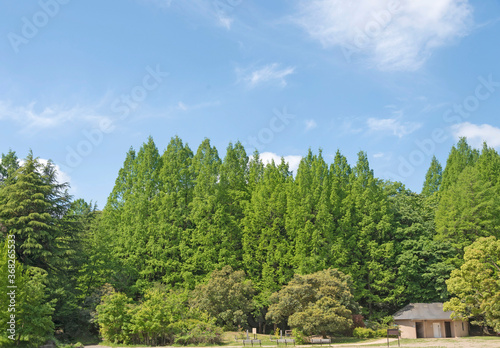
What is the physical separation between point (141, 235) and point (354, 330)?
22.7 metres

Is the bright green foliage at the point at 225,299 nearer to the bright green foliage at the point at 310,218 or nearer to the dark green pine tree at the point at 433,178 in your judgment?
the bright green foliage at the point at 310,218

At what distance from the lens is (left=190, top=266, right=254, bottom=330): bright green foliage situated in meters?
36.5

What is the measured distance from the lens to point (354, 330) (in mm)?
37000

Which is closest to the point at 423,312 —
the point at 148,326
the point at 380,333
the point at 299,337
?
the point at 380,333

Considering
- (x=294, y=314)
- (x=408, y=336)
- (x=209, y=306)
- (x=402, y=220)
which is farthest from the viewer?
(x=402, y=220)

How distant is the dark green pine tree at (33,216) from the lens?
111 ft

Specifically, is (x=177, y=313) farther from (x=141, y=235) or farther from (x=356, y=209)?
(x=356, y=209)

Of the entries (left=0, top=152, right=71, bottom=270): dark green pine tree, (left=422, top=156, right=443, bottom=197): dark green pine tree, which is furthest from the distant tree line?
(left=422, top=156, right=443, bottom=197): dark green pine tree

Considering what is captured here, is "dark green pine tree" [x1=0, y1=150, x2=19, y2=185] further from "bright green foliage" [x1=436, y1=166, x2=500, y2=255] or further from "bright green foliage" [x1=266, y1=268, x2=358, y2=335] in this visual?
"bright green foliage" [x1=436, y1=166, x2=500, y2=255]

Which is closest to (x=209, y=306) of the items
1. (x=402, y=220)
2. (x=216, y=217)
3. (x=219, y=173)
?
(x=216, y=217)

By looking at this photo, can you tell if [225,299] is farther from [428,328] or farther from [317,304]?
[428,328]

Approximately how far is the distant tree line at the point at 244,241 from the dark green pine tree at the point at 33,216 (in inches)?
4.3

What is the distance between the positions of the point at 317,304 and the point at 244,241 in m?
13.0

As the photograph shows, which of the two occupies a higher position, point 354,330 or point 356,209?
point 356,209
